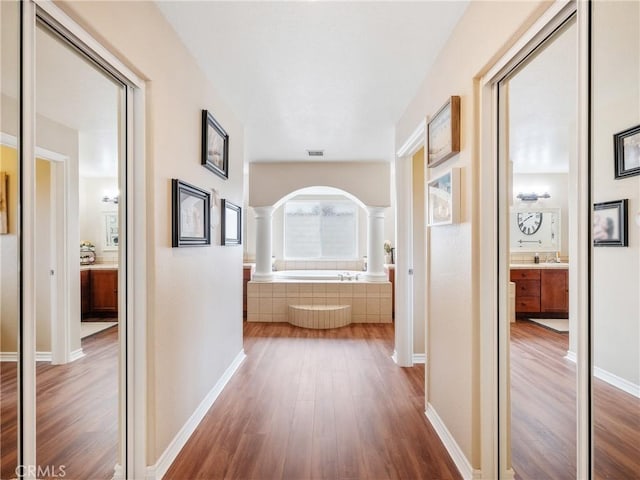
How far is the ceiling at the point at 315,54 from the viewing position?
1.67 metres

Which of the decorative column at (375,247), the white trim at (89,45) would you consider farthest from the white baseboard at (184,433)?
the decorative column at (375,247)

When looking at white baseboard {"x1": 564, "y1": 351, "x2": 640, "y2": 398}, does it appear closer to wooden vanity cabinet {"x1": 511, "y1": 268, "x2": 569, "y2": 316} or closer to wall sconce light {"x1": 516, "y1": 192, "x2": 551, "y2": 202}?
wooden vanity cabinet {"x1": 511, "y1": 268, "x2": 569, "y2": 316}

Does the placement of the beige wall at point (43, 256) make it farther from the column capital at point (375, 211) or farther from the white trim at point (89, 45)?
the column capital at point (375, 211)

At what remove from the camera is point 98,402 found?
172 cm

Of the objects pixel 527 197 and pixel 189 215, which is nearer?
pixel 527 197

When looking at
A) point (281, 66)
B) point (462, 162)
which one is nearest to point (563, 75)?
point (462, 162)

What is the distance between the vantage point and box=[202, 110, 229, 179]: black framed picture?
7.40 feet

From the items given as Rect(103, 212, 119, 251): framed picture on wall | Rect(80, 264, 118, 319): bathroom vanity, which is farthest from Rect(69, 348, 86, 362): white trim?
Rect(103, 212, 119, 251): framed picture on wall

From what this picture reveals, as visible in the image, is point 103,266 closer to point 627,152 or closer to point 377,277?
point 627,152

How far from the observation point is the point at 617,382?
2.92 ft

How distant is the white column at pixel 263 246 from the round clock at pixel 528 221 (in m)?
3.91

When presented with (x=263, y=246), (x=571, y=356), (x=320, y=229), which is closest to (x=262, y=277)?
(x=263, y=246)

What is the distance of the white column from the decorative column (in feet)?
5.38

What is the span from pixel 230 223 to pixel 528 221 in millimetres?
2295
